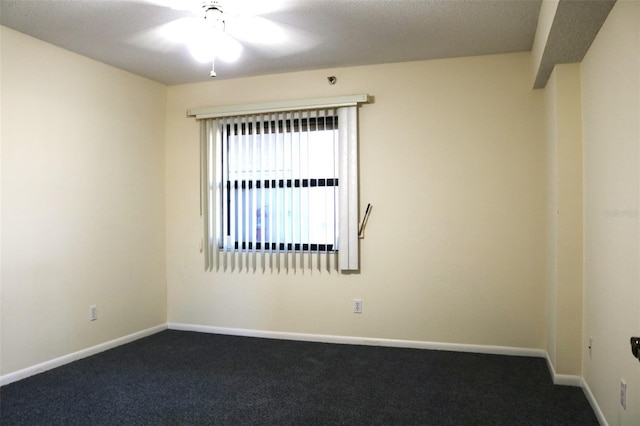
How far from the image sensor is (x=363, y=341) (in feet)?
13.0

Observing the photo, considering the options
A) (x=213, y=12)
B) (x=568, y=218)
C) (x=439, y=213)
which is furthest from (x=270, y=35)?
(x=568, y=218)

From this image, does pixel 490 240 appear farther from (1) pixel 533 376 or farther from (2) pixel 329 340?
(2) pixel 329 340

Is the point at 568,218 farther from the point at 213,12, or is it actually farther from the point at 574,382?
the point at 213,12

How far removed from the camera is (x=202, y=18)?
2.98 meters

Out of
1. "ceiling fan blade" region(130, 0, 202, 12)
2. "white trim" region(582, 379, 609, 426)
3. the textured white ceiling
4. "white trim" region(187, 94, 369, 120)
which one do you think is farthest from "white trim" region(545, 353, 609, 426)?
"ceiling fan blade" region(130, 0, 202, 12)

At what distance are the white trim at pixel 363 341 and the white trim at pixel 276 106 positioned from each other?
215 cm

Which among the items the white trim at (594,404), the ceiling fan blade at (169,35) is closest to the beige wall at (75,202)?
the ceiling fan blade at (169,35)

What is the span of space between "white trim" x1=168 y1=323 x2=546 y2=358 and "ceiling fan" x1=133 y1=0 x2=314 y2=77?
249 cm

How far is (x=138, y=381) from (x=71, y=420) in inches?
24.0

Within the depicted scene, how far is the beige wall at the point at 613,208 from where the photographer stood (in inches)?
75.1

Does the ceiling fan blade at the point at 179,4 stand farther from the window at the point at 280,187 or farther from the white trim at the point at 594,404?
the white trim at the point at 594,404

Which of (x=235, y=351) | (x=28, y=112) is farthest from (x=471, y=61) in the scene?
(x=28, y=112)

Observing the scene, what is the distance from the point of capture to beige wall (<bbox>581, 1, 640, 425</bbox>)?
1.91m

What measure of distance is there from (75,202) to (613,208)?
382 cm
